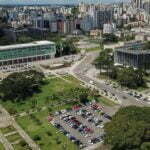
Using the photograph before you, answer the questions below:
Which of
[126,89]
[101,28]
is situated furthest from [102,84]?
[101,28]

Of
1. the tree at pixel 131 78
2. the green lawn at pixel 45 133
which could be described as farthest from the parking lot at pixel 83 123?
the tree at pixel 131 78

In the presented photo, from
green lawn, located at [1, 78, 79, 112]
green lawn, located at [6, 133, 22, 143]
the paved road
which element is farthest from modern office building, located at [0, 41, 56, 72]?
green lawn, located at [6, 133, 22, 143]

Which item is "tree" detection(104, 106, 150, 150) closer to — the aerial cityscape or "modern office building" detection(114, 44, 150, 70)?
the aerial cityscape

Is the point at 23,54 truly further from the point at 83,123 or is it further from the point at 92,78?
the point at 83,123

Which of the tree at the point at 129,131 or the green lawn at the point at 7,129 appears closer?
the tree at the point at 129,131

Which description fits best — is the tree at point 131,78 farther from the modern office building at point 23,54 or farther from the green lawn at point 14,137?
the modern office building at point 23,54

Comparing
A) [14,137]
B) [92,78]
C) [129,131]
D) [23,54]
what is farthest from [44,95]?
[23,54]

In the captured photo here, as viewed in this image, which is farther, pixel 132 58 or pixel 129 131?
pixel 132 58
